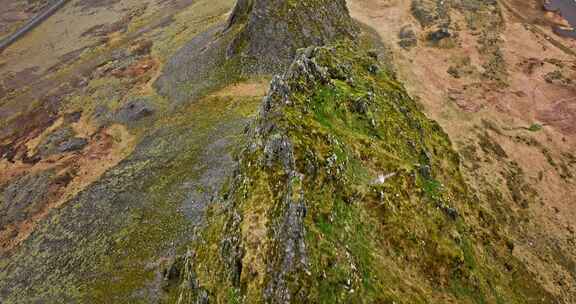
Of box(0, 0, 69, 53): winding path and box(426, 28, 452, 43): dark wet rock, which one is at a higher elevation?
box(0, 0, 69, 53): winding path

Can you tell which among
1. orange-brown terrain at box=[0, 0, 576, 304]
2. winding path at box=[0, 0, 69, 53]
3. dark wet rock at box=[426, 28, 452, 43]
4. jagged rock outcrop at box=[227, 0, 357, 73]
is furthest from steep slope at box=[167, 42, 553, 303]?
winding path at box=[0, 0, 69, 53]

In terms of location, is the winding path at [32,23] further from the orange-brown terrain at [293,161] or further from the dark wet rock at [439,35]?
the dark wet rock at [439,35]

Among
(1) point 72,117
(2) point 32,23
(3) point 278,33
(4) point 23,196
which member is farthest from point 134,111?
(2) point 32,23

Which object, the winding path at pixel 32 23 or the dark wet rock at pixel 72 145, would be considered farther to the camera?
the winding path at pixel 32 23

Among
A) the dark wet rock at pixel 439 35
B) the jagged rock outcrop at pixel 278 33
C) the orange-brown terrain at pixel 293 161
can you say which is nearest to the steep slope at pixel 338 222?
the orange-brown terrain at pixel 293 161

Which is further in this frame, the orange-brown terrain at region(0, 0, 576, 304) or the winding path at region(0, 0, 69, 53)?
the winding path at region(0, 0, 69, 53)

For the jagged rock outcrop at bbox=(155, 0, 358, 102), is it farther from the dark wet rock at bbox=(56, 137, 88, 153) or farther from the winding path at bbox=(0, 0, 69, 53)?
the winding path at bbox=(0, 0, 69, 53)
